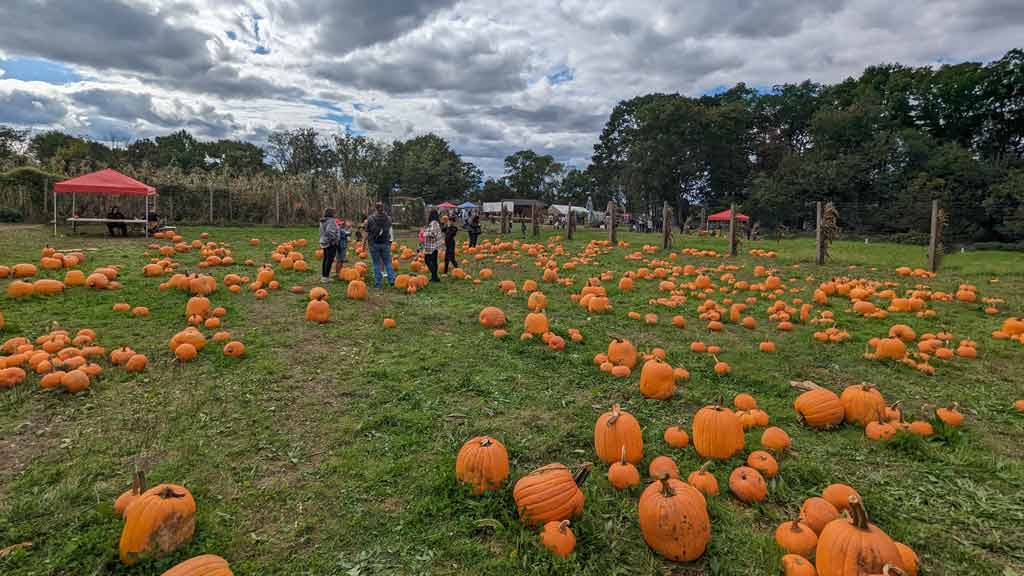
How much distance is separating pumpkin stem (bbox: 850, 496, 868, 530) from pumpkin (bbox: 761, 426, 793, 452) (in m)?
1.57

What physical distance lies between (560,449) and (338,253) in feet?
31.3

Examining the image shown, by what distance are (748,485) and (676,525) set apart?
927 mm

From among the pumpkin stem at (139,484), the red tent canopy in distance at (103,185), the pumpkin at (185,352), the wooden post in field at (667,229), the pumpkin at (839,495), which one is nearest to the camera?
the pumpkin stem at (139,484)

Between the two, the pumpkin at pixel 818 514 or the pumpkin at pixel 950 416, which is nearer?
the pumpkin at pixel 818 514

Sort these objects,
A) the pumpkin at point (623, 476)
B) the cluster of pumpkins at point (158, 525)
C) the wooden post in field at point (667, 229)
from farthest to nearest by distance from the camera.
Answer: the wooden post in field at point (667, 229) < the pumpkin at point (623, 476) < the cluster of pumpkins at point (158, 525)

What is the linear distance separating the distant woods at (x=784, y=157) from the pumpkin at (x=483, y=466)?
2758cm

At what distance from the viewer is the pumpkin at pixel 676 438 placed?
443 cm

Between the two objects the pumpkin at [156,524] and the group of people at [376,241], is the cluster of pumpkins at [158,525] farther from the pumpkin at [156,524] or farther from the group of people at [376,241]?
the group of people at [376,241]

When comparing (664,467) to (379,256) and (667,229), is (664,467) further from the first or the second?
(667,229)

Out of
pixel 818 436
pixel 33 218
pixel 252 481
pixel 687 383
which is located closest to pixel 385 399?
pixel 252 481

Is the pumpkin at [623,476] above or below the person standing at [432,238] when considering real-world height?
below

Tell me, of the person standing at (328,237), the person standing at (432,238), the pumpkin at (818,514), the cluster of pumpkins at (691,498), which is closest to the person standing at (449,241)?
the person standing at (432,238)

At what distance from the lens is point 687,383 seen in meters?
6.02

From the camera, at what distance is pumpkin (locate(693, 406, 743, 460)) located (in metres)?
4.21
